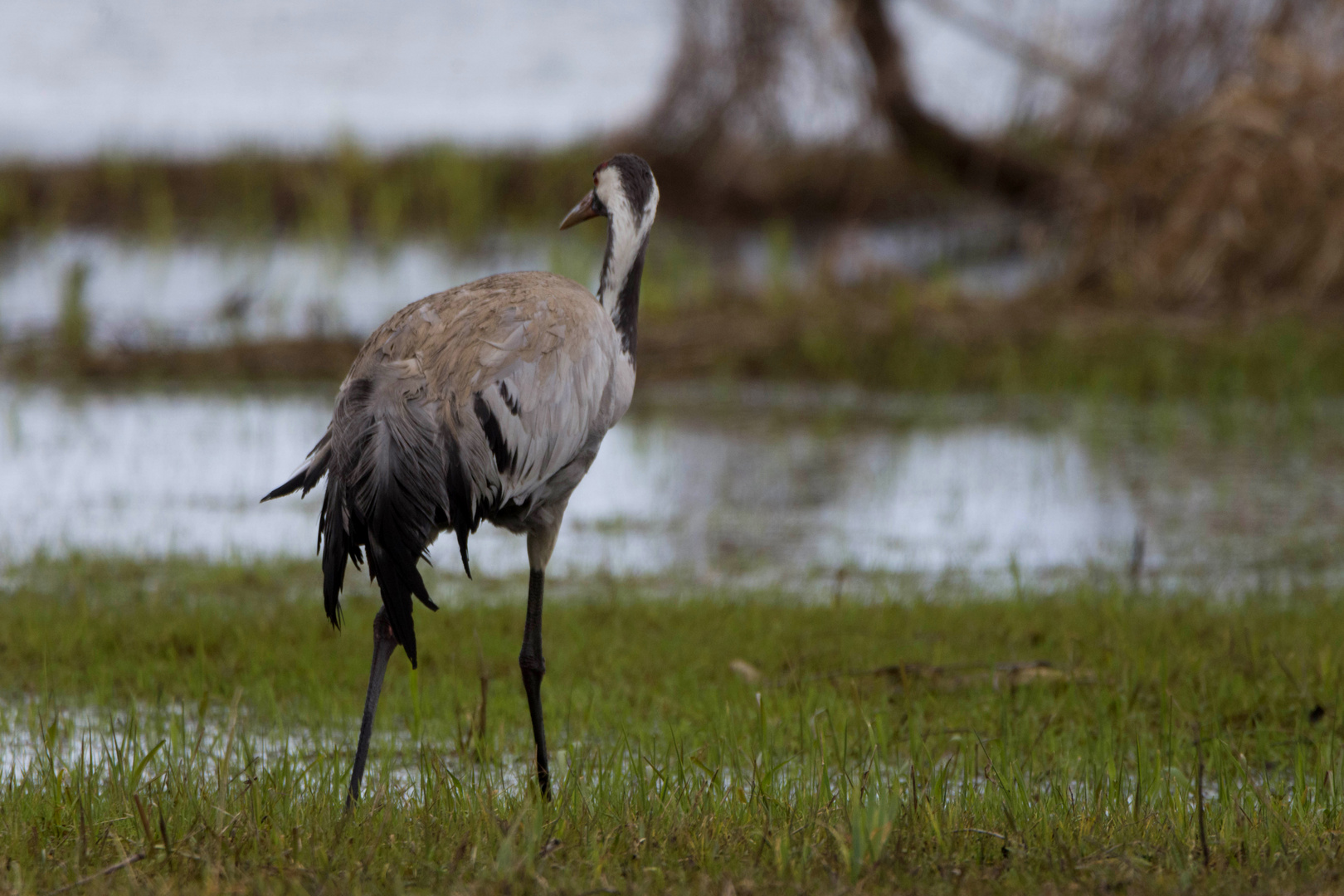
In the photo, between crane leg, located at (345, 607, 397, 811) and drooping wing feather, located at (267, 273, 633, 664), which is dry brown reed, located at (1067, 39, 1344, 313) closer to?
drooping wing feather, located at (267, 273, 633, 664)

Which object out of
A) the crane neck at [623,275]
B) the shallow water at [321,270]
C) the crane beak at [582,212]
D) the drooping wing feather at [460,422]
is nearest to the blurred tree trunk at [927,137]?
the shallow water at [321,270]

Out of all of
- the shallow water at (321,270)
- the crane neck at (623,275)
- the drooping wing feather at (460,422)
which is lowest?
the drooping wing feather at (460,422)

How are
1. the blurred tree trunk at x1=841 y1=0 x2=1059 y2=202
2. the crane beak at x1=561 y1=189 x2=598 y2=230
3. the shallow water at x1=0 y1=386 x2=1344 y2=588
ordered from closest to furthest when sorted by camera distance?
1. the crane beak at x1=561 y1=189 x2=598 y2=230
2. the shallow water at x1=0 y1=386 x2=1344 y2=588
3. the blurred tree trunk at x1=841 y1=0 x2=1059 y2=202

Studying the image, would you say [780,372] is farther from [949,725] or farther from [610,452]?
[949,725]

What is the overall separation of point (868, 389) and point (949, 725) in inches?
245

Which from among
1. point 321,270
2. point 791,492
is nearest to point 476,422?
point 791,492

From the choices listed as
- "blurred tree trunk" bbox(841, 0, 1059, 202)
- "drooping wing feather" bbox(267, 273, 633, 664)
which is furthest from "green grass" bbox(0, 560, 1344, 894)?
"blurred tree trunk" bbox(841, 0, 1059, 202)

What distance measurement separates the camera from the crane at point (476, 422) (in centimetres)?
345

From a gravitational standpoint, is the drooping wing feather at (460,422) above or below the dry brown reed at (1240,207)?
below

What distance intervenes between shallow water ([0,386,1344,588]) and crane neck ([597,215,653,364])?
6.92ft

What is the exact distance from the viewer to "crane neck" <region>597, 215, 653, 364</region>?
13.6ft

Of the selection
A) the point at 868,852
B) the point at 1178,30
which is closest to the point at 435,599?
the point at 868,852

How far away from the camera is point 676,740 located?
381 centimetres

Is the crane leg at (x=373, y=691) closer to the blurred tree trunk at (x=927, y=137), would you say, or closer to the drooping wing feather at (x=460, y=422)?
the drooping wing feather at (x=460, y=422)
